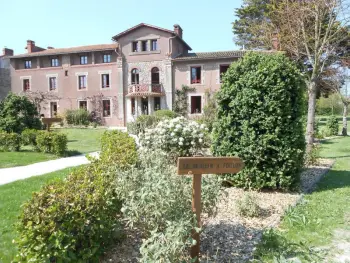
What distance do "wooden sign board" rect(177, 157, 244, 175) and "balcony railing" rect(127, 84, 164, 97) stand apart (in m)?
22.3

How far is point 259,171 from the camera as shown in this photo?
5.66 m

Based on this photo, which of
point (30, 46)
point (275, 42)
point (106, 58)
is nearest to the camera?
point (275, 42)

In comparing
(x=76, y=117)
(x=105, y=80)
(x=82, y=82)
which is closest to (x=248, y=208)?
(x=76, y=117)

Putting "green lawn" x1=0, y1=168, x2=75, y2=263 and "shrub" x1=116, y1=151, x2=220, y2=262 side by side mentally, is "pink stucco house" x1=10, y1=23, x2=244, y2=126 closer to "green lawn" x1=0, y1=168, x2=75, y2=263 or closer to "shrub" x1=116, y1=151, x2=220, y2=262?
"green lawn" x1=0, y1=168, x2=75, y2=263

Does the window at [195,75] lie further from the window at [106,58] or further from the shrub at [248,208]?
the shrub at [248,208]

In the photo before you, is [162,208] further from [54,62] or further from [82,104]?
[54,62]

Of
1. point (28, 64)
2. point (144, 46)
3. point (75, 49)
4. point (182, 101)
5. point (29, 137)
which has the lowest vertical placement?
point (29, 137)

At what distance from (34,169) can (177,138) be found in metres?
4.30

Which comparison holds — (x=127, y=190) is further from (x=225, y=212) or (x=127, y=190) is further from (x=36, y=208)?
(x=225, y=212)

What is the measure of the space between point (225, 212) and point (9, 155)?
28.7 ft

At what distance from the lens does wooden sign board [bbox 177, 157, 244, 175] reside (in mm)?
2709

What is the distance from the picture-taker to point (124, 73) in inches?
1036

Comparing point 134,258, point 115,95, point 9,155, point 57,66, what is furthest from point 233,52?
point 134,258

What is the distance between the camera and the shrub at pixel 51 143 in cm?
1052
